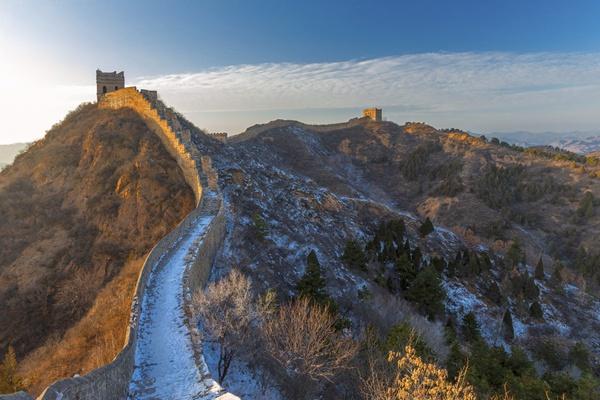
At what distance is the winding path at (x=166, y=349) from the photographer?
12.4m

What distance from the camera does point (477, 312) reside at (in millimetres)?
37656

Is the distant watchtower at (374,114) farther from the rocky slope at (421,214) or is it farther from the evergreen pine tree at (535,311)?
the evergreen pine tree at (535,311)

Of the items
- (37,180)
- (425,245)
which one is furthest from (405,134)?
(37,180)

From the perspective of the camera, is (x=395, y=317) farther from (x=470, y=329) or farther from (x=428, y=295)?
(x=470, y=329)

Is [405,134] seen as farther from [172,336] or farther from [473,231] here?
[172,336]

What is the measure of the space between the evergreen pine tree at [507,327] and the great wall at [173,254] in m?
25.9

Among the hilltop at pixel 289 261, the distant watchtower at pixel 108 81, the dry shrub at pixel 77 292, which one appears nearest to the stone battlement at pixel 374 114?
the hilltop at pixel 289 261

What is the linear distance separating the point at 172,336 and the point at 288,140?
8389 centimetres

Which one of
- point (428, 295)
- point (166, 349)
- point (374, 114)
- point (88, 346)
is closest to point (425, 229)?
point (428, 295)

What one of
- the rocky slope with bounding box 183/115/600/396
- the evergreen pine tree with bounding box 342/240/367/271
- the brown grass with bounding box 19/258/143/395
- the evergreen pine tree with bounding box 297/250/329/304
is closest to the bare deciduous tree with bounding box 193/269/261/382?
the brown grass with bounding box 19/258/143/395

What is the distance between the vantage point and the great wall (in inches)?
420

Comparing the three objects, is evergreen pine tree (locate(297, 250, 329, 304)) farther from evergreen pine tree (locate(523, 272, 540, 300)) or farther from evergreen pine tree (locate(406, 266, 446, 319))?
evergreen pine tree (locate(523, 272, 540, 300))

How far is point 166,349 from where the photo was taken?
14.5 metres

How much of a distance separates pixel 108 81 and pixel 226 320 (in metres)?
48.3
